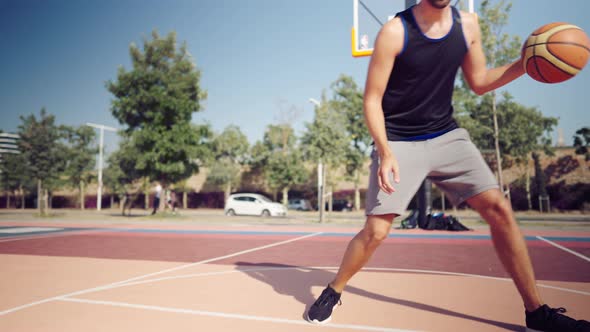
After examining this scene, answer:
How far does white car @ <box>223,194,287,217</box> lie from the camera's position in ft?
86.2

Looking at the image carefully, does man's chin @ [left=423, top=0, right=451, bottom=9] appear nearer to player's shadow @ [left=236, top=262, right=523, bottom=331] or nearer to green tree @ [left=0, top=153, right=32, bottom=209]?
player's shadow @ [left=236, top=262, right=523, bottom=331]

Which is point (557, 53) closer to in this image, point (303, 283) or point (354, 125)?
point (303, 283)

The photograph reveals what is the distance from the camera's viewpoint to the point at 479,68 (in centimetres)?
298

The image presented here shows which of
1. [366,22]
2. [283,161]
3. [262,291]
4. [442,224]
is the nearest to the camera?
[262,291]

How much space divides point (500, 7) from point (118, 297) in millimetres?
19099

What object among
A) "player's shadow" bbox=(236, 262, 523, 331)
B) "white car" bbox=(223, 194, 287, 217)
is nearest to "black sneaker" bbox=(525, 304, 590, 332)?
"player's shadow" bbox=(236, 262, 523, 331)

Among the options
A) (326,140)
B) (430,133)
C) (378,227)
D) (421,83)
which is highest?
(326,140)

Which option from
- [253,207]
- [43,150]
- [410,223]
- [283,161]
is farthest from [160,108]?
[283,161]

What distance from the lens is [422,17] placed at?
8.89 ft

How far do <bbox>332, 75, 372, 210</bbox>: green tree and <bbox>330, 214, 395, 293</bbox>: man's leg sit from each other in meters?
32.4

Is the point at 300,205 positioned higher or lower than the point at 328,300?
higher

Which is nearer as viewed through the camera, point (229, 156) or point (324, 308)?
point (324, 308)

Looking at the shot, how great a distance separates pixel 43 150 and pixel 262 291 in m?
22.4

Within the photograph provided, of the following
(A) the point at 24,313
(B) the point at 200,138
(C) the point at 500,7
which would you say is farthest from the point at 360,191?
(A) the point at 24,313
